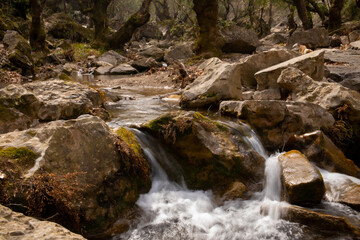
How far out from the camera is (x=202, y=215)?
12.6 feet

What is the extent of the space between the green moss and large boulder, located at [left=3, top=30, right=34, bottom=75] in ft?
34.1

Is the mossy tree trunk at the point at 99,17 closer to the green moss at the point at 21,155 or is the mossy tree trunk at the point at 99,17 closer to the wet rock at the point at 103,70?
the wet rock at the point at 103,70

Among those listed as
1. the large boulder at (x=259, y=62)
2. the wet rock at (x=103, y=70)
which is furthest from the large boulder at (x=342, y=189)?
the wet rock at (x=103, y=70)

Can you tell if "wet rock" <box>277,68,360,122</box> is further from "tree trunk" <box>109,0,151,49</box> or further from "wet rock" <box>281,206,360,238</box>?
"tree trunk" <box>109,0,151,49</box>

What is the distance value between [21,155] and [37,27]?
48.9ft

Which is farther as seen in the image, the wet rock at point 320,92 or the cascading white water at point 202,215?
the wet rock at point 320,92

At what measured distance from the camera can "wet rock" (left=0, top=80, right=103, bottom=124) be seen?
5.06 meters

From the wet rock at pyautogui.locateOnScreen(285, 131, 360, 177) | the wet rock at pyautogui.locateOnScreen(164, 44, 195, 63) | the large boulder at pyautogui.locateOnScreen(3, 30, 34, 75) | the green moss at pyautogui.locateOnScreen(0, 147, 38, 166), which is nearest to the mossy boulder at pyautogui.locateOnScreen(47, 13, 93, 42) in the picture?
the wet rock at pyautogui.locateOnScreen(164, 44, 195, 63)

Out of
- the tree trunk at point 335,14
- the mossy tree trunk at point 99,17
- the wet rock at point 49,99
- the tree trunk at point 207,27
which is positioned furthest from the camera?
the mossy tree trunk at point 99,17

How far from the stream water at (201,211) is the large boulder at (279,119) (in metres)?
1.06

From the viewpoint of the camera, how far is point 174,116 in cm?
460

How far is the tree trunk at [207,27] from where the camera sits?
48.4 ft

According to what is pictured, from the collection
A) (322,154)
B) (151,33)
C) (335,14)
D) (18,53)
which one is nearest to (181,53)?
(18,53)

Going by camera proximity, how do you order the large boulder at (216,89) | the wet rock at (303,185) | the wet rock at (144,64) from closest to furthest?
the wet rock at (303,185) < the large boulder at (216,89) < the wet rock at (144,64)
